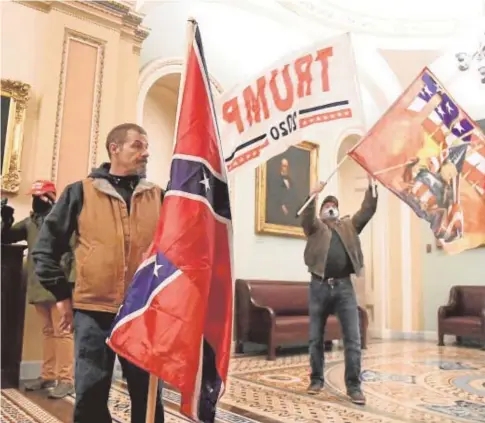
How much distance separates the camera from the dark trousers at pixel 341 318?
3.73 metres

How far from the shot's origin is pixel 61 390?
380cm

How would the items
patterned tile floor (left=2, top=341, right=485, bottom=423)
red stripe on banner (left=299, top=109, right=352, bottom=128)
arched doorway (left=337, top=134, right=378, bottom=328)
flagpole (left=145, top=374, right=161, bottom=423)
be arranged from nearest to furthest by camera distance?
flagpole (left=145, top=374, right=161, bottom=423) → red stripe on banner (left=299, top=109, right=352, bottom=128) → patterned tile floor (left=2, top=341, right=485, bottom=423) → arched doorway (left=337, top=134, right=378, bottom=328)

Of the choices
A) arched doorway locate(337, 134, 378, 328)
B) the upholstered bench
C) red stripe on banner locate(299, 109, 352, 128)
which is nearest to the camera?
red stripe on banner locate(299, 109, 352, 128)

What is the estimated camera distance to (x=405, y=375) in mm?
5102

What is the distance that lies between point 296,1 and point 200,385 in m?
7.08

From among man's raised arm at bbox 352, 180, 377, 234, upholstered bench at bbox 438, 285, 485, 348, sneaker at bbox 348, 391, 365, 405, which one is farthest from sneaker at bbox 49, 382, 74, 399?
upholstered bench at bbox 438, 285, 485, 348

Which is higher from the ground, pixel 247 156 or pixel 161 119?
pixel 161 119

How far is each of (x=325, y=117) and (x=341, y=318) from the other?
148 centimetres

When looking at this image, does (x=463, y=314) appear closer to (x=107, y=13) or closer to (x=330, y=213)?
(x=330, y=213)

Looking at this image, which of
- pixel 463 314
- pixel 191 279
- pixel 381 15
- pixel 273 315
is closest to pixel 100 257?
pixel 191 279

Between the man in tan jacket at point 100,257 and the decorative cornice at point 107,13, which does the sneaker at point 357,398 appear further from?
the decorative cornice at point 107,13

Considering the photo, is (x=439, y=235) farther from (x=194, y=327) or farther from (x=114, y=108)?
(x=114, y=108)

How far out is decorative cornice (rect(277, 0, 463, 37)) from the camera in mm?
8039

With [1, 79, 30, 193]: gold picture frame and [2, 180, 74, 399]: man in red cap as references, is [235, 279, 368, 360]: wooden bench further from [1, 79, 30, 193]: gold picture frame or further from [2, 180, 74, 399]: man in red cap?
[1, 79, 30, 193]: gold picture frame
